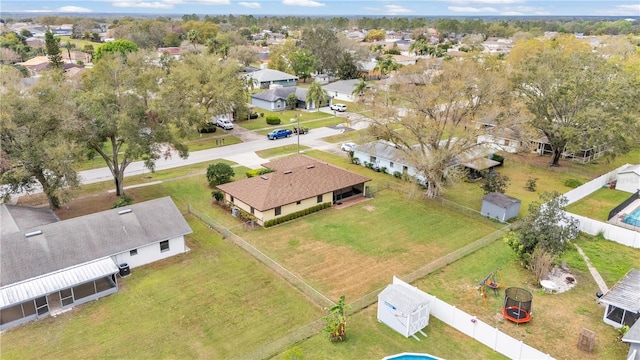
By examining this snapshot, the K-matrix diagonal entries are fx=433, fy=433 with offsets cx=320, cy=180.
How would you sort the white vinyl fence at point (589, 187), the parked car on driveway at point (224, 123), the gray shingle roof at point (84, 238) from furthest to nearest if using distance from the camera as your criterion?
1. the parked car on driveway at point (224, 123)
2. the white vinyl fence at point (589, 187)
3. the gray shingle roof at point (84, 238)

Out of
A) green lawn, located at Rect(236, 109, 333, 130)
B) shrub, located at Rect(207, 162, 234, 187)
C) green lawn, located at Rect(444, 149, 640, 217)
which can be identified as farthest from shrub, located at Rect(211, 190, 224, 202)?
green lawn, located at Rect(236, 109, 333, 130)

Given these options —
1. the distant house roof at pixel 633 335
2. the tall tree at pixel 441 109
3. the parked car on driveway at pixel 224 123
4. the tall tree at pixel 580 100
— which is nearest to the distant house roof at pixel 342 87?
the parked car on driveway at pixel 224 123

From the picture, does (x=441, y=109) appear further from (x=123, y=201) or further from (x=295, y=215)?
(x=123, y=201)

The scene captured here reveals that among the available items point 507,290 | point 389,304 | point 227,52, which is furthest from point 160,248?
point 227,52

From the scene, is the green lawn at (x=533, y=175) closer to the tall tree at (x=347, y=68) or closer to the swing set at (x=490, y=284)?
the swing set at (x=490, y=284)

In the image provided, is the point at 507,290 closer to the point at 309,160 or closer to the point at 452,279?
the point at 452,279

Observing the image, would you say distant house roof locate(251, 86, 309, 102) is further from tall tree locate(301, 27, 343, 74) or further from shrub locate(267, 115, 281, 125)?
tall tree locate(301, 27, 343, 74)
